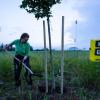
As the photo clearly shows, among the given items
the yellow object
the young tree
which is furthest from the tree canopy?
the yellow object

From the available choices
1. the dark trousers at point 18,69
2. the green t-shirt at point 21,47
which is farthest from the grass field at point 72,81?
the green t-shirt at point 21,47

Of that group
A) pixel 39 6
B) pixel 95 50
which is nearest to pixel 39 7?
pixel 39 6

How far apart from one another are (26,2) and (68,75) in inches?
167

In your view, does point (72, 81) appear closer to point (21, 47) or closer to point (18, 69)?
point (18, 69)

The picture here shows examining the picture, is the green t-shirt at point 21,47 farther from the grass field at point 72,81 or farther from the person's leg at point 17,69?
the grass field at point 72,81

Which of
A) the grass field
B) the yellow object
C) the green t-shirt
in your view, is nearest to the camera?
the yellow object

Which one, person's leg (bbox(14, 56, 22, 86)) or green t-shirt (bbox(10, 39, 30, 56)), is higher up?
green t-shirt (bbox(10, 39, 30, 56))

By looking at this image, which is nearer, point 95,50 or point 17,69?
point 95,50

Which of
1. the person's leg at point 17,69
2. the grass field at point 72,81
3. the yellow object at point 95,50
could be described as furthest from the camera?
the person's leg at point 17,69

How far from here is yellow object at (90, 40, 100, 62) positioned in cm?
1266

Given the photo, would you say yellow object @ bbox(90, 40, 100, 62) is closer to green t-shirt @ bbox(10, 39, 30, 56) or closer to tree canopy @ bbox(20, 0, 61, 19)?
tree canopy @ bbox(20, 0, 61, 19)

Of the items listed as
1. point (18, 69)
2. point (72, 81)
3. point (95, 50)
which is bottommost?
point (72, 81)

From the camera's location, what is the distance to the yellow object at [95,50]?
12661 mm

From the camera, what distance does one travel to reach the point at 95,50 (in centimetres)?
1280
